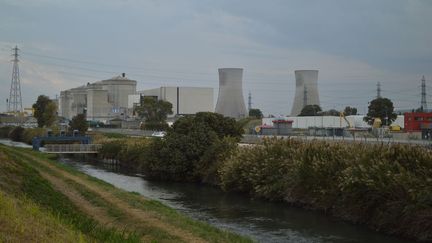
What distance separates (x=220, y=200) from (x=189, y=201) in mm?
2269

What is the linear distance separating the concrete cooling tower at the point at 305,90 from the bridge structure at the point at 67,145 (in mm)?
62398

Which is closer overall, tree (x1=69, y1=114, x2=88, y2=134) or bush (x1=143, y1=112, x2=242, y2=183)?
bush (x1=143, y1=112, x2=242, y2=183)

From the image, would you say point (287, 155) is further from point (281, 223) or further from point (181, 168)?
point (181, 168)

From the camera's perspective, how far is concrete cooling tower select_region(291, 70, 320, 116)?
13650cm

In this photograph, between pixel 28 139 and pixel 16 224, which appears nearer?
pixel 16 224

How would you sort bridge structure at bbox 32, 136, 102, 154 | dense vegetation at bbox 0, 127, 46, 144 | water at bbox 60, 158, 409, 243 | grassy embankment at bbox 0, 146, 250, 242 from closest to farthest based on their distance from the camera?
grassy embankment at bbox 0, 146, 250, 242
water at bbox 60, 158, 409, 243
bridge structure at bbox 32, 136, 102, 154
dense vegetation at bbox 0, 127, 46, 144

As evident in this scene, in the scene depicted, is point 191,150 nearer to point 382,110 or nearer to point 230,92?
point 382,110

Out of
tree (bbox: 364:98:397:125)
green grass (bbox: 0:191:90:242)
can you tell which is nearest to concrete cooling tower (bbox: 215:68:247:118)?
tree (bbox: 364:98:397:125)

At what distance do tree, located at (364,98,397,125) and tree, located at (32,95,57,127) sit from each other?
78861 mm

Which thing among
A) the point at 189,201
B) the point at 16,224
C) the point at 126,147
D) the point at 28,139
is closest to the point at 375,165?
the point at 189,201

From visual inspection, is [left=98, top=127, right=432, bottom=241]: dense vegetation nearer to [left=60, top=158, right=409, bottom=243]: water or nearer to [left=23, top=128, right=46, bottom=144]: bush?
[left=60, top=158, right=409, bottom=243]: water

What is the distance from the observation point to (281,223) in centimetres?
2894

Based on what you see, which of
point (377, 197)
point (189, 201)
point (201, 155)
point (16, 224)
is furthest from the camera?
point (201, 155)

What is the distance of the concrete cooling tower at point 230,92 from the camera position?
136125 mm
